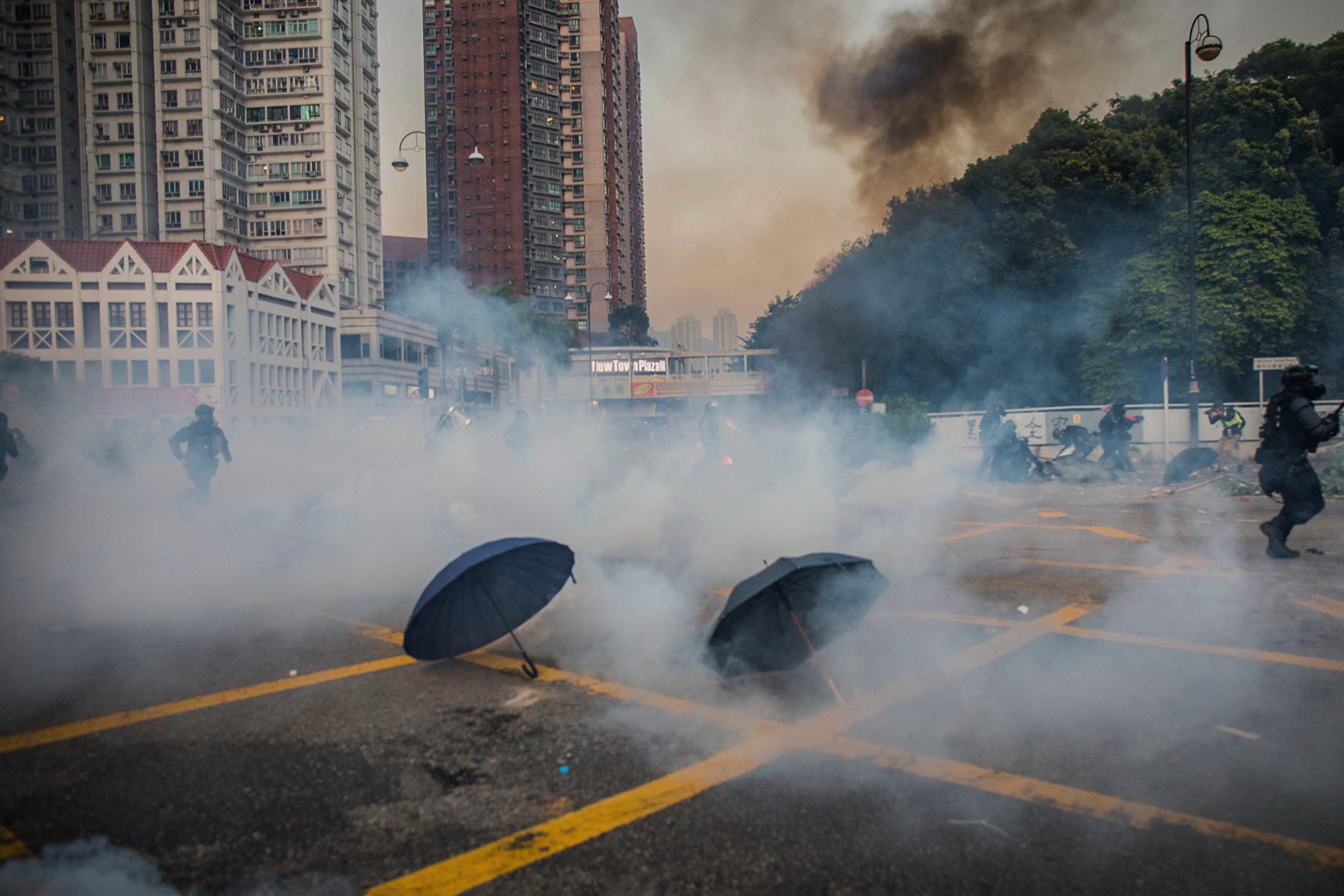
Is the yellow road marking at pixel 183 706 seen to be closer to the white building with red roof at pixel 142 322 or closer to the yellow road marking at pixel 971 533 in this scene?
the yellow road marking at pixel 971 533

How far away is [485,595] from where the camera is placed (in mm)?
4277

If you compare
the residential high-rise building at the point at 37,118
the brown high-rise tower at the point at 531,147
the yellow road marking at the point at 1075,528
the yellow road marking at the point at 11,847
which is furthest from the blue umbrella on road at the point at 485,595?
the brown high-rise tower at the point at 531,147

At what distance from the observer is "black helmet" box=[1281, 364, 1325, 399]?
6816 millimetres

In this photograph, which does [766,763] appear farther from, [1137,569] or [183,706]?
[1137,569]

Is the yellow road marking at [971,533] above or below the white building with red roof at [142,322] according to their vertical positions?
below

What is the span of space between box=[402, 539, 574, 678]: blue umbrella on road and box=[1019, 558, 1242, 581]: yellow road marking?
474 centimetres

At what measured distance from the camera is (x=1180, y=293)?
81.3 feet

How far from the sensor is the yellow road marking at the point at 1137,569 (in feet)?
21.1

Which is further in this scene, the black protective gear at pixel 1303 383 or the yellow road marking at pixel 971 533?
the yellow road marking at pixel 971 533

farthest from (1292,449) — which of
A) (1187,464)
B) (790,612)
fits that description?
(1187,464)

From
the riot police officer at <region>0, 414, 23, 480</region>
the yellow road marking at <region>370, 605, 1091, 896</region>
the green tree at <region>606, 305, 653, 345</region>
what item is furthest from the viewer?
the green tree at <region>606, 305, 653, 345</region>

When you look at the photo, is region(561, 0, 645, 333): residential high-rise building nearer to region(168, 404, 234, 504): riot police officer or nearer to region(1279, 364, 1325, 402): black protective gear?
region(168, 404, 234, 504): riot police officer

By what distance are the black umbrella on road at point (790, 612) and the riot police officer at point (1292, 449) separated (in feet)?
15.9

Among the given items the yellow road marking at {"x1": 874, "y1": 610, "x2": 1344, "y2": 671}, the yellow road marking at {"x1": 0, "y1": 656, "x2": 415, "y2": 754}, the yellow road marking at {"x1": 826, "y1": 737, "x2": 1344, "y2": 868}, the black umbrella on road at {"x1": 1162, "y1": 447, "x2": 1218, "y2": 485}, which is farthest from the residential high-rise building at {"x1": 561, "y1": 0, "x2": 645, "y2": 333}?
the yellow road marking at {"x1": 826, "y1": 737, "x2": 1344, "y2": 868}
